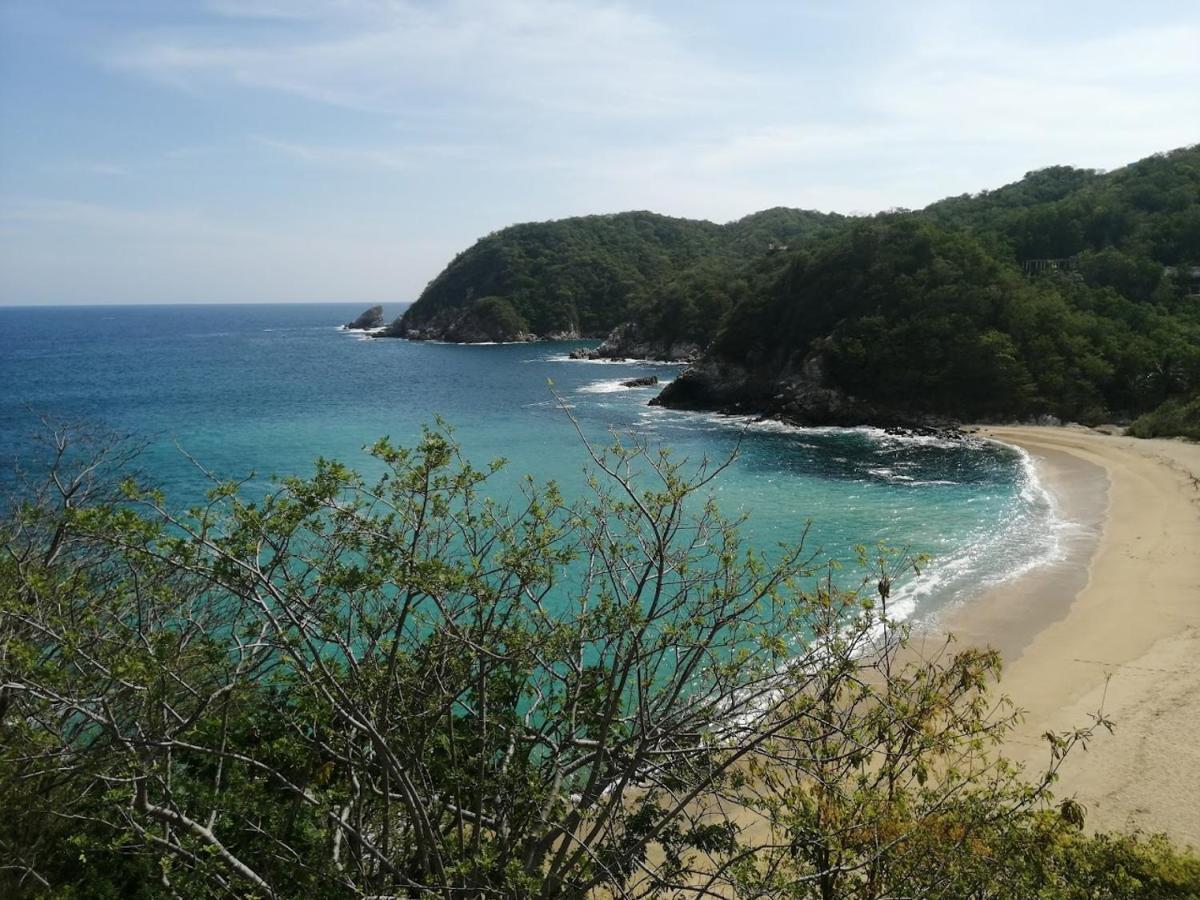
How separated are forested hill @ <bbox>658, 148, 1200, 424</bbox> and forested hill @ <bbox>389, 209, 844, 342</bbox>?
41909 mm

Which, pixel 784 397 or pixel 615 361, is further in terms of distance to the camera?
pixel 615 361

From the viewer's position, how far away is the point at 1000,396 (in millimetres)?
46656

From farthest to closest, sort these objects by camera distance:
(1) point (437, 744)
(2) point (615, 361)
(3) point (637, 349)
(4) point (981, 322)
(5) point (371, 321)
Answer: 1. (5) point (371, 321)
2. (3) point (637, 349)
3. (2) point (615, 361)
4. (4) point (981, 322)
5. (1) point (437, 744)

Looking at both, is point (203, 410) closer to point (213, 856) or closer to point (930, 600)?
point (930, 600)

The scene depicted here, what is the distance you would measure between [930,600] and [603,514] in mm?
16827

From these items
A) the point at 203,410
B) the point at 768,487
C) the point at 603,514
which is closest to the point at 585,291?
the point at 203,410

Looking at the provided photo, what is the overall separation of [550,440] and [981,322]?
29746 mm

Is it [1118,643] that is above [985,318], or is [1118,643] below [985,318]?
below

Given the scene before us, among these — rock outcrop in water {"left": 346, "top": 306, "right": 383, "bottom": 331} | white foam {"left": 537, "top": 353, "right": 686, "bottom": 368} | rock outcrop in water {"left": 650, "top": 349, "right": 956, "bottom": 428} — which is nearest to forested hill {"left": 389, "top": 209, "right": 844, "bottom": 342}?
white foam {"left": 537, "top": 353, "right": 686, "bottom": 368}

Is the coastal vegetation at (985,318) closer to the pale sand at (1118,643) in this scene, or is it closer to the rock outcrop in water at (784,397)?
the rock outcrop in water at (784,397)

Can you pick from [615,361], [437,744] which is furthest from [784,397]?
[437,744]

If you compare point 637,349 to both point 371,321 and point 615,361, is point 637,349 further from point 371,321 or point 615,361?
point 371,321

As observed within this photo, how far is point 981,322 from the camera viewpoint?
48438 millimetres

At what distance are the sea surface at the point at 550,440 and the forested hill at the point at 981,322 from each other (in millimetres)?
5183
